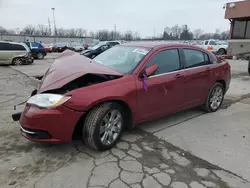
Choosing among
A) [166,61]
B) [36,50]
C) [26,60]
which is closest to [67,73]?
[166,61]

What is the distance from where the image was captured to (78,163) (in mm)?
2859

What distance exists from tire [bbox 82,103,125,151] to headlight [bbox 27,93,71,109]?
1.41 feet

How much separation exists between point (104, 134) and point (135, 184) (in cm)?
90

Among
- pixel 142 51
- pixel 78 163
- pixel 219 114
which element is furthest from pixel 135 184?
pixel 219 114

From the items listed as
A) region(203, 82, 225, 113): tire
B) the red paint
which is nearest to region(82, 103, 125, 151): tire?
the red paint

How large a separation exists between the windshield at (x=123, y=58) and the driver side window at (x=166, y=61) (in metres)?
0.21

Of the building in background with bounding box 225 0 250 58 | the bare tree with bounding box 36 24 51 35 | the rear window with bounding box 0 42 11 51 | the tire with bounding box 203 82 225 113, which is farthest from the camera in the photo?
the bare tree with bounding box 36 24 51 35

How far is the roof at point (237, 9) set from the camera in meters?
8.56

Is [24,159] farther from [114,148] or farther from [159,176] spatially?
[159,176]

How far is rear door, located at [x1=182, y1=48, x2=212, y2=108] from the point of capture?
4121 mm

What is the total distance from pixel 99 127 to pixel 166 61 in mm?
1763

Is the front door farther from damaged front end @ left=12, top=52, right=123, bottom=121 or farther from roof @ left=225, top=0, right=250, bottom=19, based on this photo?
roof @ left=225, top=0, right=250, bottom=19

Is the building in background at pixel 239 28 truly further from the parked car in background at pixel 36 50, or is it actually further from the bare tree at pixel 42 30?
the bare tree at pixel 42 30

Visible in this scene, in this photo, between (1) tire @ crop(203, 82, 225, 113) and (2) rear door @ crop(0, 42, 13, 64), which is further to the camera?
(2) rear door @ crop(0, 42, 13, 64)
